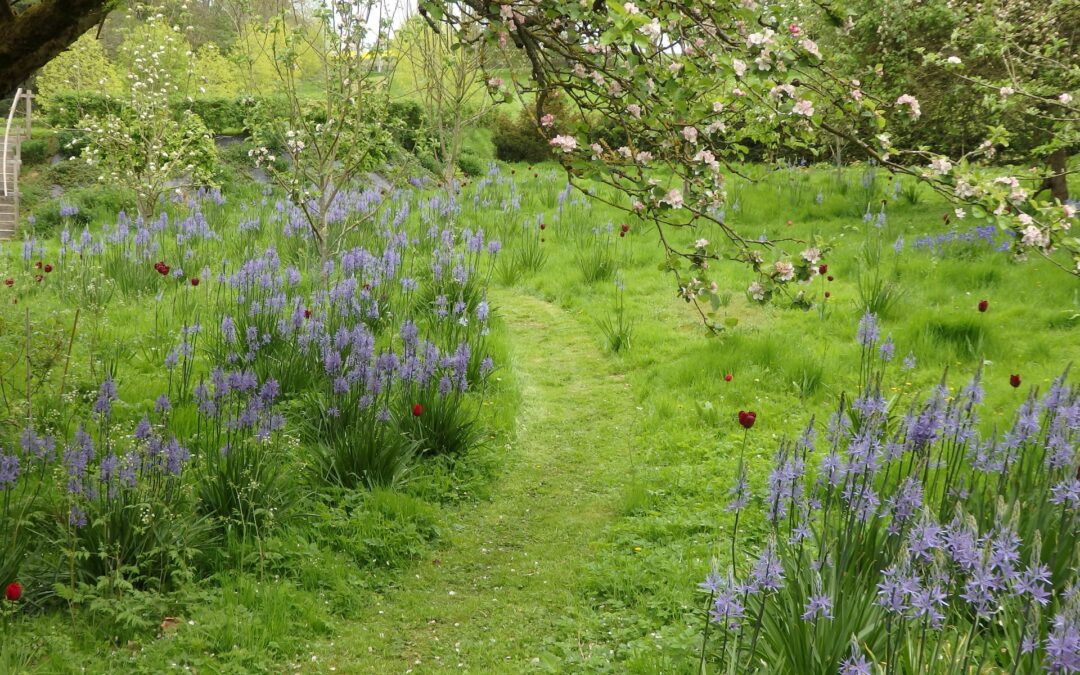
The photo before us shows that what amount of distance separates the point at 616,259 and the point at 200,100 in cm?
1361

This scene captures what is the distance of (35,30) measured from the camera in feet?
15.1

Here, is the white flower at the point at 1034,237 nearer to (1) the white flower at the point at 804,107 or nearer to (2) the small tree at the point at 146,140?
(1) the white flower at the point at 804,107

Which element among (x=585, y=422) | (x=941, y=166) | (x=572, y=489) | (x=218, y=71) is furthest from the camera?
(x=218, y=71)

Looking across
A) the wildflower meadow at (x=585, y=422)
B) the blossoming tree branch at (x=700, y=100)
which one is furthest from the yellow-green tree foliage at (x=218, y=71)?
the blossoming tree branch at (x=700, y=100)

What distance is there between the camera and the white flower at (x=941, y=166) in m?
4.02

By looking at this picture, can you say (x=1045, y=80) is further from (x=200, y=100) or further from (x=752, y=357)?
(x=200, y=100)

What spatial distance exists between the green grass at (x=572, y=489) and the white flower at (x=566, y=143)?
1.42 metres

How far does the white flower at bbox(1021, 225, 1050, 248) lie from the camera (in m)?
3.80

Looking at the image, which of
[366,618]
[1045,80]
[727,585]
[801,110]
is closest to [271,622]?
[366,618]

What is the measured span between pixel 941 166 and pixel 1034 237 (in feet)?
1.77

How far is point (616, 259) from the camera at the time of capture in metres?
10.8

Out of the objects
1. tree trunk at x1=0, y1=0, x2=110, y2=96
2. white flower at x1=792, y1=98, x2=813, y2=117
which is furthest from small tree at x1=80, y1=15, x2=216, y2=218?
white flower at x1=792, y1=98, x2=813, y2=117

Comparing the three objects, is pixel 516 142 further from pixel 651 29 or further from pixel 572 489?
pixel 651 29

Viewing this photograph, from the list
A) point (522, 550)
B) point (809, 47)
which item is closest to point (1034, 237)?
point (809, 47)
